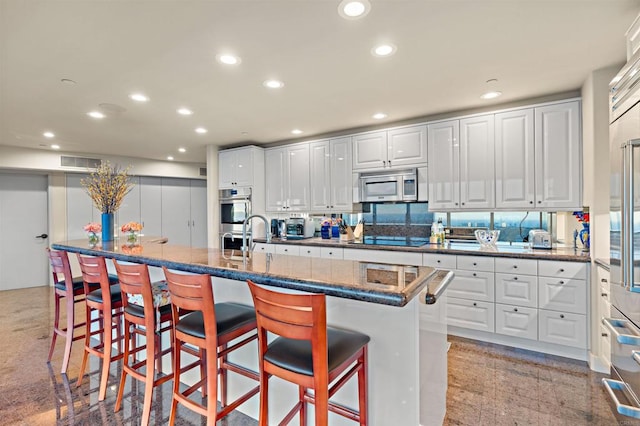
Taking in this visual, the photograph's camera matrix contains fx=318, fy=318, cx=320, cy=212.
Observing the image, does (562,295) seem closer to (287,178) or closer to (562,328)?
(562,328)

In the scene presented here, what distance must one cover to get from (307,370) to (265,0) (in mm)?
1839

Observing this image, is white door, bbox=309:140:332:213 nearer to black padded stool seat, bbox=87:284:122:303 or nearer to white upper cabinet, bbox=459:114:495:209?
white upper cabinet, bbox=459:114:495:209

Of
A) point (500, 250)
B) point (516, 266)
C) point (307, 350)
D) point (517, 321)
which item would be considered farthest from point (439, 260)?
point (307, 350)

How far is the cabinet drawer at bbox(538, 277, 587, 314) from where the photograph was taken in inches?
108

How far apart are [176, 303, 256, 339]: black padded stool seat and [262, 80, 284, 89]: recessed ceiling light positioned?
6.27 feet

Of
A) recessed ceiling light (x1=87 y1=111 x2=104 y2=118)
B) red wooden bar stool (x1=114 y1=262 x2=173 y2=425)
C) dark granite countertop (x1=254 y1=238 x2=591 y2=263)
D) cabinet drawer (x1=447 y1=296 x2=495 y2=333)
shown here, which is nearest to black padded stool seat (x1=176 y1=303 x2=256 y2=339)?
red wooden bar stool (x1=114 y1=262 x2=173 y2=425)

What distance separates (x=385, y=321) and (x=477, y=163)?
2.63m

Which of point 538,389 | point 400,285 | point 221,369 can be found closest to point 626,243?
point 400,285

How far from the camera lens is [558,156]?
3.04 m

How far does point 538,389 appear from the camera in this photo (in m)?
2.34

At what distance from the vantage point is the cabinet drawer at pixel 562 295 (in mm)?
2732

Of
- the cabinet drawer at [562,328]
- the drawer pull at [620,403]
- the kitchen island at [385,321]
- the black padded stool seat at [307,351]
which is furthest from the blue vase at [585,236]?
the black padded stool seat at [307,351]

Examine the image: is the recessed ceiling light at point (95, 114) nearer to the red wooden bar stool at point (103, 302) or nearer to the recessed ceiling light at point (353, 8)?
the red wooden bar stool at point (103, 302)

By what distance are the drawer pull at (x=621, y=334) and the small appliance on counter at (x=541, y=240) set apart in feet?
5.31
